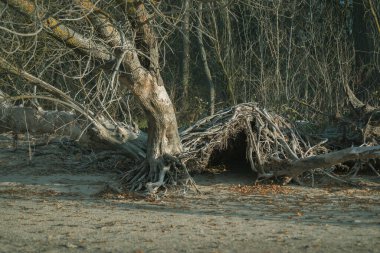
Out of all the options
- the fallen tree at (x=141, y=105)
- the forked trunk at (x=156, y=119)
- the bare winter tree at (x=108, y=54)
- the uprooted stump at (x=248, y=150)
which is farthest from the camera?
the uprooted stump at (x=248, y=150)

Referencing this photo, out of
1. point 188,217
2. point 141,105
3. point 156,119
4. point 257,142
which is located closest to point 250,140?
point 257,142

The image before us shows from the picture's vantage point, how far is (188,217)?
8867mm

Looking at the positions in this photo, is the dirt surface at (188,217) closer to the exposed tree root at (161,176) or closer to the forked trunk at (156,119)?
the exposed tree root at (161,176)

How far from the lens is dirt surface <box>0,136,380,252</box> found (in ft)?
23.4

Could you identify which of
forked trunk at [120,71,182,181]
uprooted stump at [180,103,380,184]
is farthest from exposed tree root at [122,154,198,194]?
uprooted stump at [180,103,380,184]

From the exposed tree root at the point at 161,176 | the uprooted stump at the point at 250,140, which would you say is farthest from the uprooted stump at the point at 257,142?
the exposed tree root at the point at 161,176

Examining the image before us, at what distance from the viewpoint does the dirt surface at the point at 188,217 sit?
23.4 feet

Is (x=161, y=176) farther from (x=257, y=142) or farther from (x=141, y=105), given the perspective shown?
(x=257, y=142)

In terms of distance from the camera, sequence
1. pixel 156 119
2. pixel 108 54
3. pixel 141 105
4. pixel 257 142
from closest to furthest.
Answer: pixel 108 54 < pixel 141 105 < pixel 156 119 < pixel 257 142

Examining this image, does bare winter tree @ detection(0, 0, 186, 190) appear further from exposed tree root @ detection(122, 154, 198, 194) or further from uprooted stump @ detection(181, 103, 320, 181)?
uprooted stump @ detection(181, 103, 320, 181)

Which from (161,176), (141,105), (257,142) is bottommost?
(161,176)

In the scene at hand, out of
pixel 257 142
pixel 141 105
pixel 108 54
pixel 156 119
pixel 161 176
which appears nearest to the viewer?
pixel 108 54

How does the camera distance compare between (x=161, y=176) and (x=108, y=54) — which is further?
(x=161, y=176)

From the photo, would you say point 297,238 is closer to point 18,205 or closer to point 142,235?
point 142,235
